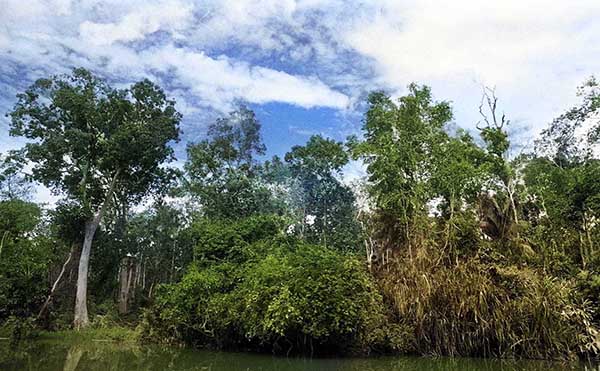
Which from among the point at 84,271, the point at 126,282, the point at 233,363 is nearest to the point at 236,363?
the point at 233,363

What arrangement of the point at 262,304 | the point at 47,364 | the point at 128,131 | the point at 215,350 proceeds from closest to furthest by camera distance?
the point at 47,364
the point at 262,304
the point at 215,350
the point at 128,131

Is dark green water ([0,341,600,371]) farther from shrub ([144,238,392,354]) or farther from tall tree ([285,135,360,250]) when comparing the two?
tall tree ([285,135,360,250])

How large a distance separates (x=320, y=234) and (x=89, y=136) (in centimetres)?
1196

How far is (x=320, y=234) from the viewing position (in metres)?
25.7

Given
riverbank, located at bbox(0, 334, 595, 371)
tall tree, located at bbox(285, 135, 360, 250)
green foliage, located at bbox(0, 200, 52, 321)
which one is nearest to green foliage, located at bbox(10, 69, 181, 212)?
green foliage, located at bbox(0, 200, 52, 321)

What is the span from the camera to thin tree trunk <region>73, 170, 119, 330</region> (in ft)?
63.0

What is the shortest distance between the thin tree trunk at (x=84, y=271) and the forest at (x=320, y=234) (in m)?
0.09

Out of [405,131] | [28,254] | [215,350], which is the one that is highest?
[405,131]

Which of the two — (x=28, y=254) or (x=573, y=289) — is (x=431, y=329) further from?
(x=28, y=254)

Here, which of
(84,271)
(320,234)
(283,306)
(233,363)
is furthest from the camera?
(320,234)

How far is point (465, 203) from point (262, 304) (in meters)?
8.17

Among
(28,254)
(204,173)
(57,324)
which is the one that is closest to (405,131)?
(204,173)

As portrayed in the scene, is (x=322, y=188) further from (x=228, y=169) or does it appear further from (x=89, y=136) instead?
(x=89, y=136)

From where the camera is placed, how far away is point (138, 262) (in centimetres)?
2992
